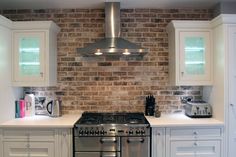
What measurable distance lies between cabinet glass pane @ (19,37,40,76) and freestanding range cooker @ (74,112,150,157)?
1010mm

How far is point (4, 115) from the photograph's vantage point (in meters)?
2.78

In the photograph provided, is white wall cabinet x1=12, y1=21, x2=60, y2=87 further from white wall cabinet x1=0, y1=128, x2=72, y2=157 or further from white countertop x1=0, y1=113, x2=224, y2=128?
white wall cabinet x1=0, y1=128, x2=72, y2=157

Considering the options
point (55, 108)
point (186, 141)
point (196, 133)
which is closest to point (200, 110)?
point (196, 133)

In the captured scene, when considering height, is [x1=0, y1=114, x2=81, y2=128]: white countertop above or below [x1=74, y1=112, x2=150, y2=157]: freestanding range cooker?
above

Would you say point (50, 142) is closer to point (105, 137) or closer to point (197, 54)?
point (105, 137)

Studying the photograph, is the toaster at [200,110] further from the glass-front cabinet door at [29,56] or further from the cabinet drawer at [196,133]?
the glass-front cabinet door at [29,56]

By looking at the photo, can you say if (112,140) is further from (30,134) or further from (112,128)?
(30,134)

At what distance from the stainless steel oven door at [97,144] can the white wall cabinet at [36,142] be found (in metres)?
0.16

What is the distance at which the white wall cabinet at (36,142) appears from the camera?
2.67 metres

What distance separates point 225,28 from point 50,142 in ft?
8.39

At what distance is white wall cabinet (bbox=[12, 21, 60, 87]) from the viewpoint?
295 centimetres

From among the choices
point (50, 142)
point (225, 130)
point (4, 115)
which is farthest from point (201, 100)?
point (4, 115)

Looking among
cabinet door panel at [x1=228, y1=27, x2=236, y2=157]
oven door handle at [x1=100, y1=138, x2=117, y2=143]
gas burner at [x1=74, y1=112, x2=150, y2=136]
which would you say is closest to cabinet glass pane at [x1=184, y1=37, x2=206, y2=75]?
cabinet door panel at [x1=228, y1=27, x2=236, y2=157]

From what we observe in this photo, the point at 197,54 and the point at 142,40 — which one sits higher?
the point at 142,40
